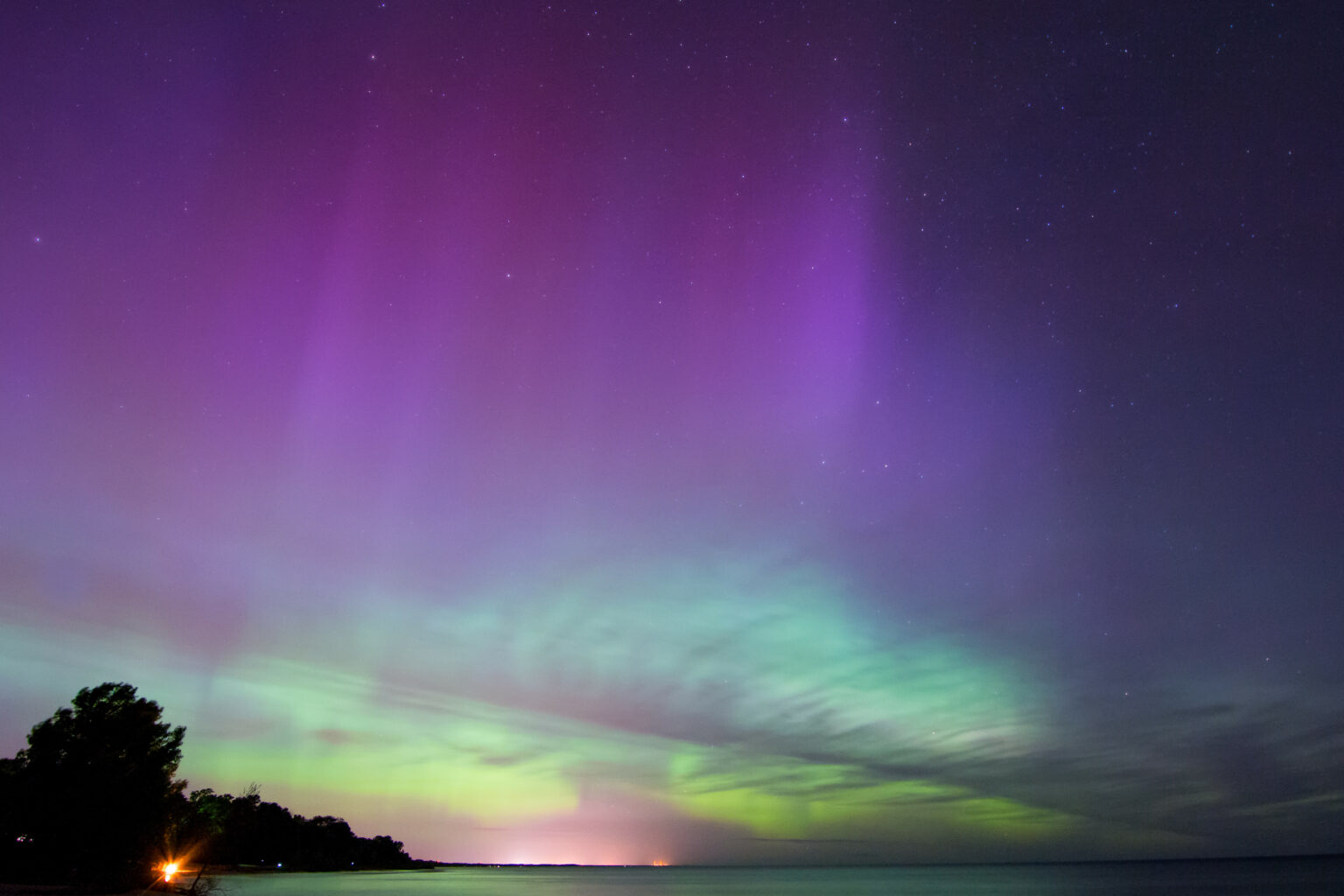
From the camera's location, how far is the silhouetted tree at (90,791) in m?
43.6

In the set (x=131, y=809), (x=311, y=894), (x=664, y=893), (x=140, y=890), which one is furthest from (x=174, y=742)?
(x=664, y=893)

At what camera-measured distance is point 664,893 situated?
408ft

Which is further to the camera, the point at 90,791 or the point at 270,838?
the point at 270,838

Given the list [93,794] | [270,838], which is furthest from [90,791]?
[270,838]

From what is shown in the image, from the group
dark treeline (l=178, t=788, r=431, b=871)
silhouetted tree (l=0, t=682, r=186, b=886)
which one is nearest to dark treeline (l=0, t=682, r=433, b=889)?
silhouetted tree (l=0, t=682, r=186, b=886)

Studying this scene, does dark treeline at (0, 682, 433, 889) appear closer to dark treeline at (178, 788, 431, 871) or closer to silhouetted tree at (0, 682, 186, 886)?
silhouetted tree at (0, 682, 186, 886)

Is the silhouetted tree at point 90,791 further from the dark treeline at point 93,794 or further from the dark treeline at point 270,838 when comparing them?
the dark treeline at point 270,838

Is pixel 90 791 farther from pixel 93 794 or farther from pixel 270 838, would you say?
pixel 270 838

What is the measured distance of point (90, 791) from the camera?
145 ft

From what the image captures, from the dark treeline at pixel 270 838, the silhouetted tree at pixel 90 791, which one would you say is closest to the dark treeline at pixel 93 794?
the silhouetted tree at pixel 90 791

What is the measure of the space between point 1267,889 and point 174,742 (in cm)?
12286

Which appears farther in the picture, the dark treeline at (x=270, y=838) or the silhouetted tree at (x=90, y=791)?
the dark treeline at (x=270, y=838)

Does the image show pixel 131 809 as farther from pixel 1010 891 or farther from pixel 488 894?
pixel 1010 891

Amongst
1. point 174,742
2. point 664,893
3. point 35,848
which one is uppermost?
point 174,742
